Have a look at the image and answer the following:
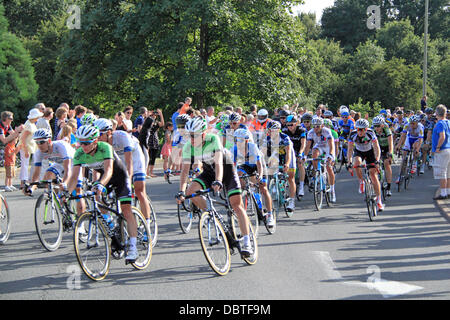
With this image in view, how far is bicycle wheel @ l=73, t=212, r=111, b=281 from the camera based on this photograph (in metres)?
7.18

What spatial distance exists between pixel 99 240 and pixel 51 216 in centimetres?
221

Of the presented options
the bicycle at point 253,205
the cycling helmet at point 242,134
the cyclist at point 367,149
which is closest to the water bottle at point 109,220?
the bicycle at point 253,205

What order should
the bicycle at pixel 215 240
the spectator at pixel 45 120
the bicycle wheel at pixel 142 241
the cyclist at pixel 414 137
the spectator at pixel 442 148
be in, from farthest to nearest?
1. the cyclist at pixel 414 137
2. the spectator at pixel 45 120
3. the spectator at pixel 442 148
4. the bicycle wheel at pixel 142 241
5. the bicycle at pixel 215 240

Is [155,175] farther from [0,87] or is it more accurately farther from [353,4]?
[353,4]

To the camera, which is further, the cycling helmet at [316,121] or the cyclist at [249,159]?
the cycling helmet at [316,121]

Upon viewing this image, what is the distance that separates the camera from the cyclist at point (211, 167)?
7.96 m

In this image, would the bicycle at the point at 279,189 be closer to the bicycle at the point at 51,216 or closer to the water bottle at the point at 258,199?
the water bottle at the point at 258,199

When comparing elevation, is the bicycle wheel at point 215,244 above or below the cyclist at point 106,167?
below

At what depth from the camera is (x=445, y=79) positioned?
52281 millimetres

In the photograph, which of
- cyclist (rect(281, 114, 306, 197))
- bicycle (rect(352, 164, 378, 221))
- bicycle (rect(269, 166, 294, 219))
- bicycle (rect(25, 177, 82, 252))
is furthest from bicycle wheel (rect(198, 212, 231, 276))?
cyclist (rect(281, 114, 306, 197))

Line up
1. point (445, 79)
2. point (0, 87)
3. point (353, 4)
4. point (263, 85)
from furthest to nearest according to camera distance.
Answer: point (353, 4) → point (445, 79) → point (0, 87) → point (263, 85)

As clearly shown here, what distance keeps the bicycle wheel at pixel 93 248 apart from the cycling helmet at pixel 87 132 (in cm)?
94
